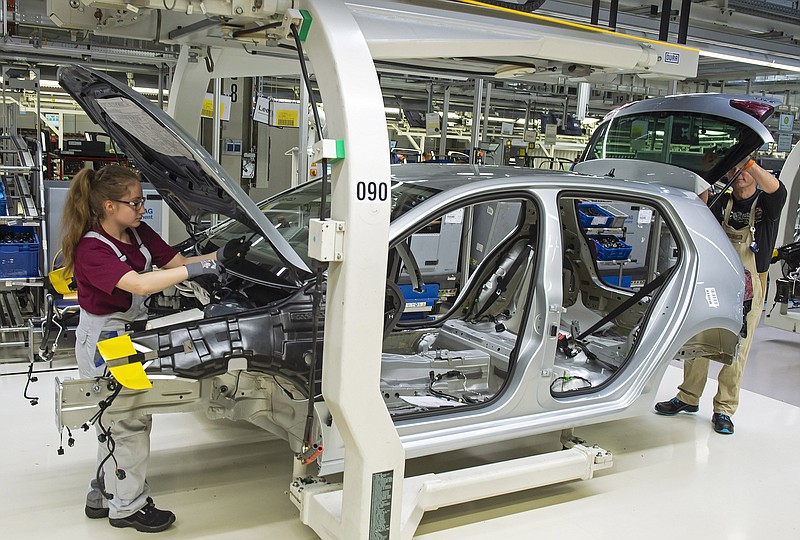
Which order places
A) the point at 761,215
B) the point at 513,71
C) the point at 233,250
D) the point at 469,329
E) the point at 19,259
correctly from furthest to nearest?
1. the point at 19,259
2. the point at 761,215
3. the point at 469,329
4. the point at 513,71
5. the point at 233,250

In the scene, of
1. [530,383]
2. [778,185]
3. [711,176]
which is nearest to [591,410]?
[530,383]

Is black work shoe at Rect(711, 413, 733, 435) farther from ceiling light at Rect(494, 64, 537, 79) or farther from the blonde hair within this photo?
the blonde hair

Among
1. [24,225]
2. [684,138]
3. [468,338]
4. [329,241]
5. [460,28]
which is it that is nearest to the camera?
[329,241]

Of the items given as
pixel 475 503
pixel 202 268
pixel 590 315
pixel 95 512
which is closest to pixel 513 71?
pixel 590 315

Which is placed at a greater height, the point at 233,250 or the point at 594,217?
the point at 233,250

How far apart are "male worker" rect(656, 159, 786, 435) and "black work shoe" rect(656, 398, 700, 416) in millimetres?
205

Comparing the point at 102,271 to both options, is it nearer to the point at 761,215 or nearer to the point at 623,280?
the point at 761,215

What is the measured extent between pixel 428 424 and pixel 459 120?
600 inches

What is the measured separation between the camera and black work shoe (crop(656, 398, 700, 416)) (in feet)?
16.4

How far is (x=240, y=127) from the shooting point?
8648 millimetres

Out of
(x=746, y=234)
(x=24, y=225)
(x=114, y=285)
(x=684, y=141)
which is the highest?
(x=684, y=141)

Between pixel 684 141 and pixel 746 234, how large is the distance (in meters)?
0.82

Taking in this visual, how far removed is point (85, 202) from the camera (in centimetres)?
294

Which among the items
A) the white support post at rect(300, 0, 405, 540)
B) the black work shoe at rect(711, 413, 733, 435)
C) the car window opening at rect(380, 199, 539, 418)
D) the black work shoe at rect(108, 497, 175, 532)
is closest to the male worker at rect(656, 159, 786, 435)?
the black work shoe at rect(711, 413, 733, 435)
